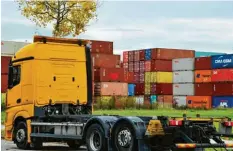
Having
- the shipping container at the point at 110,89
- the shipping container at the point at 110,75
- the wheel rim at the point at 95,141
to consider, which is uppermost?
the shipping container at the point at 110,75

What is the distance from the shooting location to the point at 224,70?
50.8 meters

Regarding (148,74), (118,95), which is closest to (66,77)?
(118,95)

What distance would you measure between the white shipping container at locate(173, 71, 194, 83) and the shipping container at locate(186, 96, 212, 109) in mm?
1992

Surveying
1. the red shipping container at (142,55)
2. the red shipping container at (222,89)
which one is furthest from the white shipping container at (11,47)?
the red shipping container at (222,89)

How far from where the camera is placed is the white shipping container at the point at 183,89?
56625 mm

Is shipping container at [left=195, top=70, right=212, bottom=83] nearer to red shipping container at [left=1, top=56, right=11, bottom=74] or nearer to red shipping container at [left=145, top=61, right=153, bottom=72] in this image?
red shipping container at [left=145, top=61, right=153, bottom=72]

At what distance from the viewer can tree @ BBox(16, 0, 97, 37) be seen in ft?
85.8

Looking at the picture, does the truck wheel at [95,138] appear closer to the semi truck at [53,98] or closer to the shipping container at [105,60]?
the semi truck at [53,98]

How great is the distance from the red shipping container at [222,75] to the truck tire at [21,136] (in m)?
36.0

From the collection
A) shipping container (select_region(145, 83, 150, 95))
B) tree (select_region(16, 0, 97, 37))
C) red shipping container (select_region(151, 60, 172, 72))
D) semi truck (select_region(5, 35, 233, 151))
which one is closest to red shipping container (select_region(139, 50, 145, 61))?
red shipping container (select_region(151, 60, 172, 72))

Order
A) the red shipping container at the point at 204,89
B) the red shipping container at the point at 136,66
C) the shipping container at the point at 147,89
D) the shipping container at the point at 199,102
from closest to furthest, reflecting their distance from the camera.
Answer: the shipping container at the point at 199,102 → the red shipping container at the point at 204,89 → the shipping container at the point at 147,89 → the red shipping container at the point at 136,66

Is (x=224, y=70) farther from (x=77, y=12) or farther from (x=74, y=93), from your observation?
(x=74, y=93)

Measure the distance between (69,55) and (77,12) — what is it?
406 inches

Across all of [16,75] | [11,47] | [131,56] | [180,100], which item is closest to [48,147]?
[16,75]
